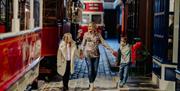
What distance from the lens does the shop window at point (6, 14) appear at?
7.22 m

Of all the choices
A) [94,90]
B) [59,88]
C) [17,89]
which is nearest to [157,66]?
[94,90]

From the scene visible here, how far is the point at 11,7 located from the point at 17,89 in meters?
1.41

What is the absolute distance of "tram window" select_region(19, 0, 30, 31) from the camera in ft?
26.5

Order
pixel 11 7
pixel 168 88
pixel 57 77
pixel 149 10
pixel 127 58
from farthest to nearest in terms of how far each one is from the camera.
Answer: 1. pixel 149 10
2. pixel 57 77
3. pixel 127 58
4. pixel 168 88
5. pixel 11 7

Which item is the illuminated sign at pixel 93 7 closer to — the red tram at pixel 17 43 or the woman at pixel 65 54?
the woman at pixel 65 54

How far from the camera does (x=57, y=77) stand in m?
15.5

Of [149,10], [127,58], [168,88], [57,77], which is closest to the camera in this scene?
[168,88]

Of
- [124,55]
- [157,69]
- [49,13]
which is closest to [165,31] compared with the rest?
[124,55]

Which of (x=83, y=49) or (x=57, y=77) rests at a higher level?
(x=83, y=49)

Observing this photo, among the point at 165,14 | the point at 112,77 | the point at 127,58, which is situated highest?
the point at 165,14

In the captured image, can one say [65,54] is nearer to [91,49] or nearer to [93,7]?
[91,49]

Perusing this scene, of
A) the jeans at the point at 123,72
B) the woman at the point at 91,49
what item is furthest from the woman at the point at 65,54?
the jeans at the point at 123,72

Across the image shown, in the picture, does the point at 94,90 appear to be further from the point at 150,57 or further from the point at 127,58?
the point at 150,57

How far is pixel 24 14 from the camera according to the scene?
8.57 metres
